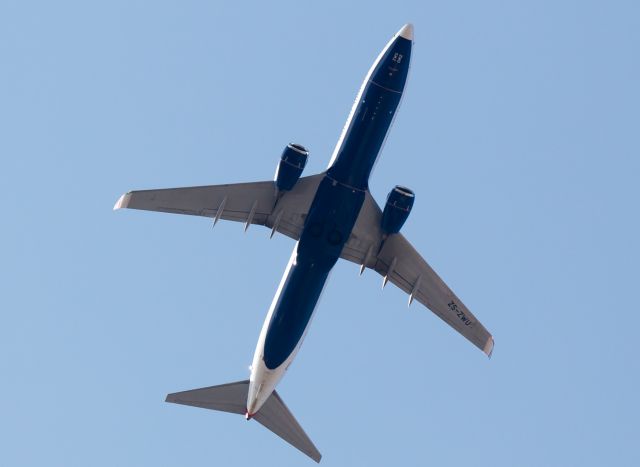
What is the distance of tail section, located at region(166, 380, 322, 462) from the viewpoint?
6053 cm

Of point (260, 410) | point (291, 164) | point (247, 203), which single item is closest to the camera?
point (291, 164)

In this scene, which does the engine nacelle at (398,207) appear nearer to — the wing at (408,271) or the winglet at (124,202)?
the wing at (408,271)

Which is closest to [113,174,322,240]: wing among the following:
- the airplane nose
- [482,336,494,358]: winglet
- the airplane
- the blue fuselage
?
the airplane

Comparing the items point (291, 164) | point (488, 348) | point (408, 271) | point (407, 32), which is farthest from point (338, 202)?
point (488, 348)

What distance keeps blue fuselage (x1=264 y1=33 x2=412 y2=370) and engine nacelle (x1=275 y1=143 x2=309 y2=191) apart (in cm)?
140

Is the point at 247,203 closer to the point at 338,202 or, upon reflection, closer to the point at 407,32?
the point at 338,202

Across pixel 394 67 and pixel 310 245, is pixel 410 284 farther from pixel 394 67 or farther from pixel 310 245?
pixel 394 67

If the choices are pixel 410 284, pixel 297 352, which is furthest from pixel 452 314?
pixel 297 352

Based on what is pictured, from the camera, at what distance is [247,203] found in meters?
60.5

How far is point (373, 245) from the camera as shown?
61.6 meters

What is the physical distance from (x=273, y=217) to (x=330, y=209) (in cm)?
394

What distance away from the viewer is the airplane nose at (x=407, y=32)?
190ft

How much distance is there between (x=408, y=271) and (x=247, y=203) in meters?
9.73

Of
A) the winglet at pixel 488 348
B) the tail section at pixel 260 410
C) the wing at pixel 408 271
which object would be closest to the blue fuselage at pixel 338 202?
the wing at pixel 408 271
